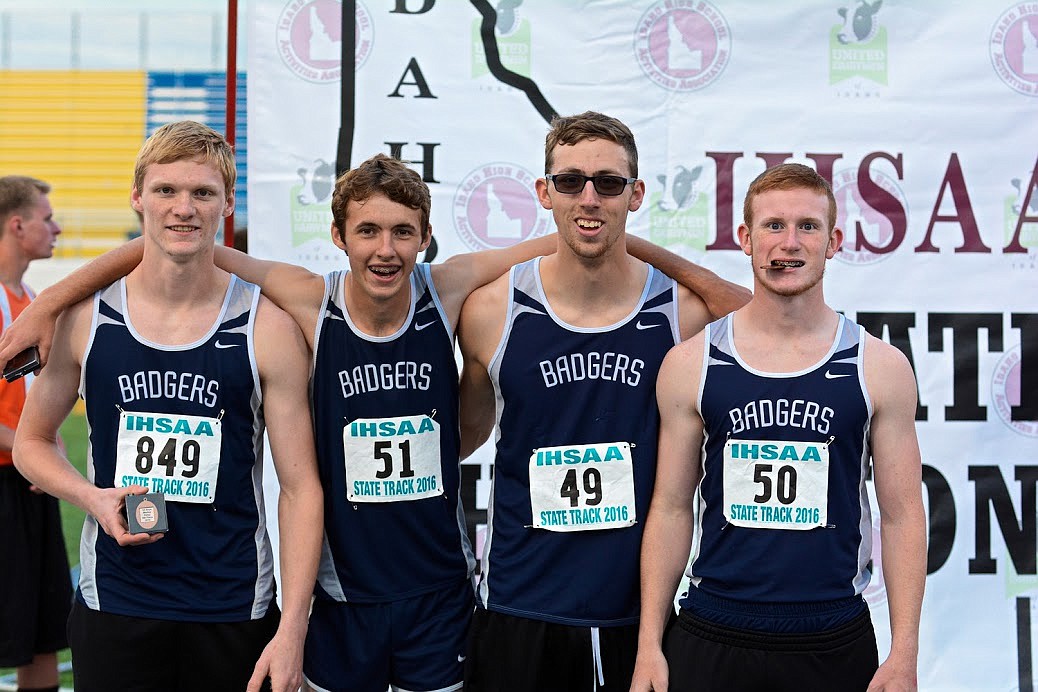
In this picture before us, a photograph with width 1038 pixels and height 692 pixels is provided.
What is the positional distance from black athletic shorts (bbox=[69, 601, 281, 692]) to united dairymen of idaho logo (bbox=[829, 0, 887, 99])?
301 centimetres

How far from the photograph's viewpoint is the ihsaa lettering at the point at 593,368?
8.93ft

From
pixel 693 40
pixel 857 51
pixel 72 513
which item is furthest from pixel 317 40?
pixel 72 513

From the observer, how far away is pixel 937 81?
4.12 metres

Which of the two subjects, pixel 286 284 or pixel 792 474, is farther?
pixel 286 284

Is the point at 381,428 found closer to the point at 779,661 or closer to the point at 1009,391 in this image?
the point at 779,661

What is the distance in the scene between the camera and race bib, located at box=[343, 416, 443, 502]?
278cm

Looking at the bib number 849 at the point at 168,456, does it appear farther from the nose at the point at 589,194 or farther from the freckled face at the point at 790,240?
the freckled face at the point at 790,240

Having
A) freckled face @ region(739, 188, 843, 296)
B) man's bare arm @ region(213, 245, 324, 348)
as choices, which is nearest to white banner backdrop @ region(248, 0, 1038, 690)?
man's bare arm @ region(213, 245, 324, 348)

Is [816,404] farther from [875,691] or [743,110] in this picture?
[743,110]

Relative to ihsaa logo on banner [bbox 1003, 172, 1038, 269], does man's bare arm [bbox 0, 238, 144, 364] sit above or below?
below

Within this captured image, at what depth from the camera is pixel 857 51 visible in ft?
13.5

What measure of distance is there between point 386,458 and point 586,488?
540 mm

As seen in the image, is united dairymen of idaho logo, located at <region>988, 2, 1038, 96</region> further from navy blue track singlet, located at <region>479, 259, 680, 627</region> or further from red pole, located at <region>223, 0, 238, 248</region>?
red pole, located at <region>223, 0, 238, 248</region>

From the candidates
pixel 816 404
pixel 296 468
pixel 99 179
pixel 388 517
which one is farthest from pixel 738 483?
pixel 99 179
